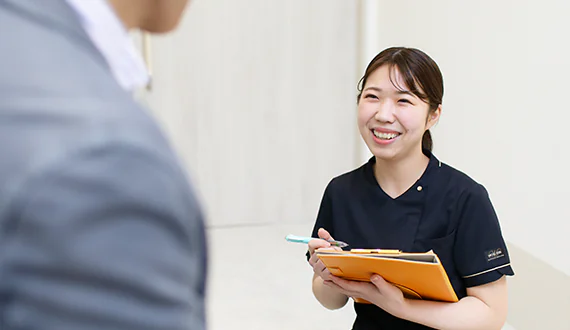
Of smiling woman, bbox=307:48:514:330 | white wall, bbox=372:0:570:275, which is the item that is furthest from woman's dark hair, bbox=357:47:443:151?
white wall, bbox=372:0:570:275

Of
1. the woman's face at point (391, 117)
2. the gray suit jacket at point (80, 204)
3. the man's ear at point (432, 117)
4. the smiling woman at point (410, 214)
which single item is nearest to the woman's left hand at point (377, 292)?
the smiling woman at point (410, 214)

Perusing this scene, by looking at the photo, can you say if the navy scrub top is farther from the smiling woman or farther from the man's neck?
the man's neck

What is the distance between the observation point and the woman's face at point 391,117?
4.67 ft

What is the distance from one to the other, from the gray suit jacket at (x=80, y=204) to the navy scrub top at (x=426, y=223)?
1093 millimetres

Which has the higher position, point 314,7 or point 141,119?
point 141,119

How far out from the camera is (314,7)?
138 inches

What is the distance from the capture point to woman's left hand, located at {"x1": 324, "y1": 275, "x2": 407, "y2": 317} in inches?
52.3

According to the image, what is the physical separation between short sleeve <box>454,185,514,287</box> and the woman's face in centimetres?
17

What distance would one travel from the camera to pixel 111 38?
1.57 ft

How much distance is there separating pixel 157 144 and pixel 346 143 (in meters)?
3.33

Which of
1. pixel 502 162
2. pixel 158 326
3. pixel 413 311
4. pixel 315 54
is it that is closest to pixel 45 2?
pixel 158 326

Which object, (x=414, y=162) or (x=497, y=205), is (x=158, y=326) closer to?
(x=414, y=162)

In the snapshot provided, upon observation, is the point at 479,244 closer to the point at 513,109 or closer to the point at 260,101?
the point at 513,109

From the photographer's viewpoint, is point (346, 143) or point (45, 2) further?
point (346, 143)
